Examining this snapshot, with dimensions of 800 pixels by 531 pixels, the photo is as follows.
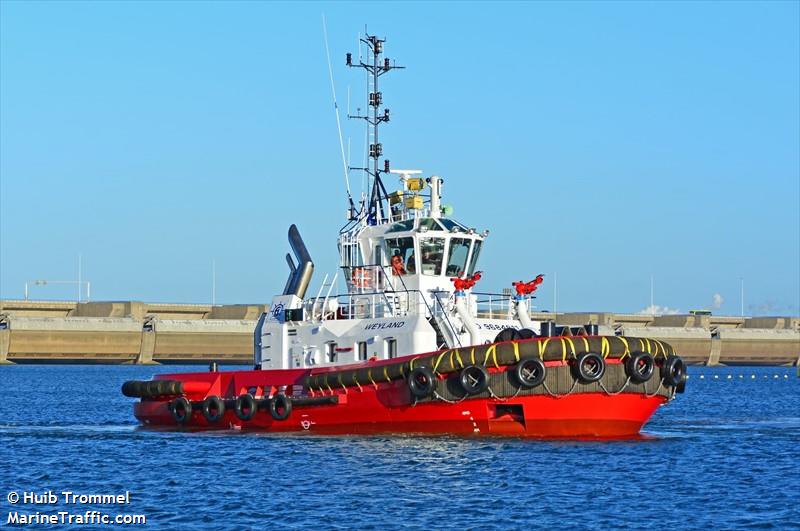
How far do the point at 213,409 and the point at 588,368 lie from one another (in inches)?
402

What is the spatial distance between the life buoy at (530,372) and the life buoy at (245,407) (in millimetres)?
7488

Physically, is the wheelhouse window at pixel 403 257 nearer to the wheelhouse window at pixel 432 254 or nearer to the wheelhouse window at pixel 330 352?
the wheelhouse window at pixel 432 254

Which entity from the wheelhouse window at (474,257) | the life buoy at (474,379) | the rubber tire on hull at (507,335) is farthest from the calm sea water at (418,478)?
the wheelhouse window at (474,257)

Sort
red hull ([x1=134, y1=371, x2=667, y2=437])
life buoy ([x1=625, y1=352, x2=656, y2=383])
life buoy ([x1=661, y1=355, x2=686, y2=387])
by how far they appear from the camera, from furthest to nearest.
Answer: life buoy ([x1=661, y1=355, x2=686, y2=387]) < red hull ([x1=134, y1=371, x2=667, y2=437]) < life buoy ([x1=625, y1=352, x2=656, y2=383])

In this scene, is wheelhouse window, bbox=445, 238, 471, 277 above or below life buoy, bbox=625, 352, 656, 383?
above

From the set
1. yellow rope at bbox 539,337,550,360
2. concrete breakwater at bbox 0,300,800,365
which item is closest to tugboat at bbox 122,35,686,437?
yellow rope at bbox 539,337,550,360

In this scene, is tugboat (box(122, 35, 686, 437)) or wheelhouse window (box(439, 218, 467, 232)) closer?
tugboat (box(122, 35, 686, 437))

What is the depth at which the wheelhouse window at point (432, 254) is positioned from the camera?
30781 millimetres

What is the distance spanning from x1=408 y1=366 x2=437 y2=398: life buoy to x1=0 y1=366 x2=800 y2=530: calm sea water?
104 centimetres

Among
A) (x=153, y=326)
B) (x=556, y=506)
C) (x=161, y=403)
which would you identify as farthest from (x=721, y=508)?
(x=153, y=326)

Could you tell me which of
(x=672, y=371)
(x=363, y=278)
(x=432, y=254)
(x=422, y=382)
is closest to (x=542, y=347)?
(x=422, y=382)

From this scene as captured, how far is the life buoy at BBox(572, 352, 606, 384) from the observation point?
2609 centimetres

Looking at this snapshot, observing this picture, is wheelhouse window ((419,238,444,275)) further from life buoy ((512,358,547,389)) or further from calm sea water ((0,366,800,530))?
life buoy ((512,358,547,389))

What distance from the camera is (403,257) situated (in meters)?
31.1
